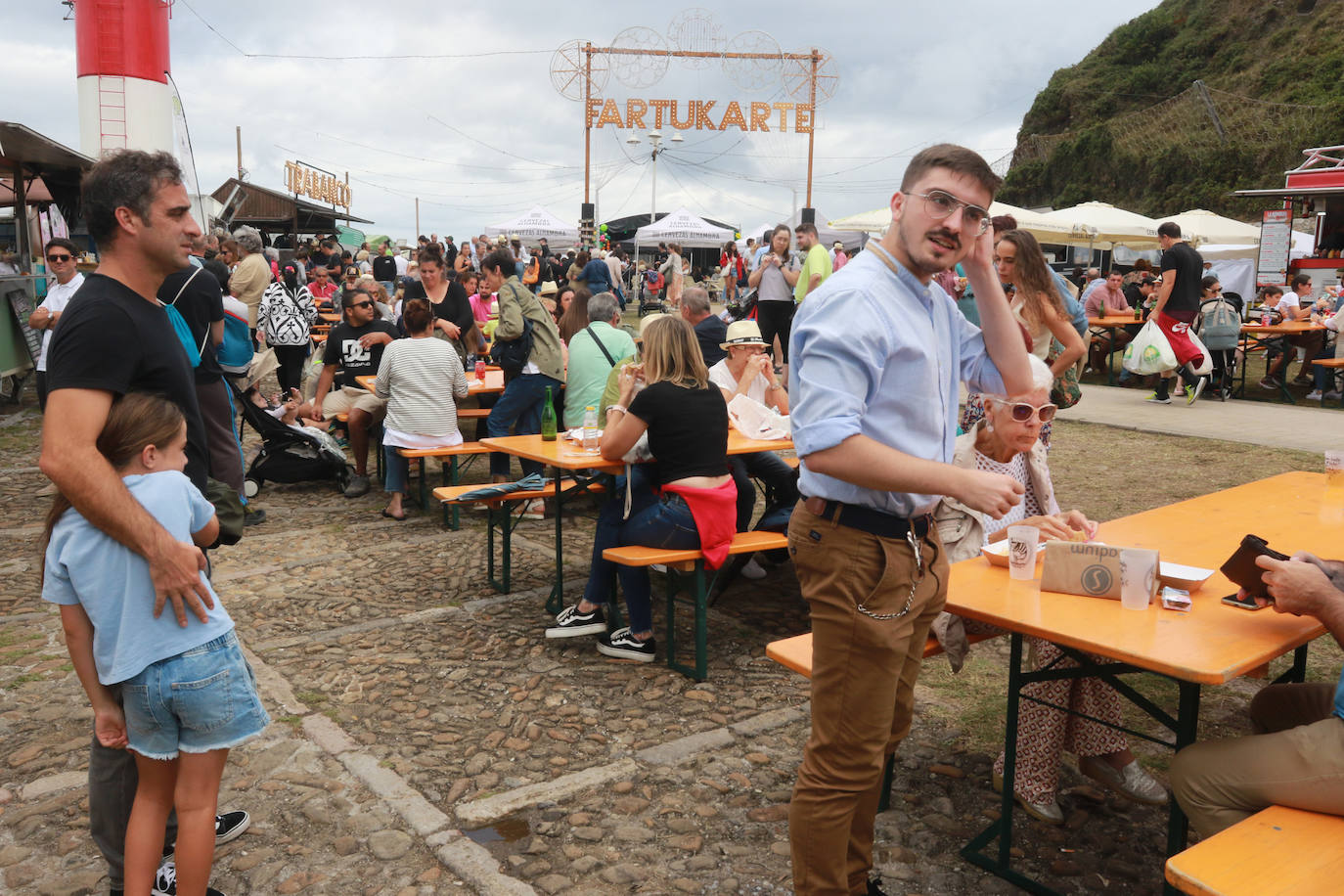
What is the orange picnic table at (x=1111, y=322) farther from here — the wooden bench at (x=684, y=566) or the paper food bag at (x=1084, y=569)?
the paper food bag at (x=1084, y=569)

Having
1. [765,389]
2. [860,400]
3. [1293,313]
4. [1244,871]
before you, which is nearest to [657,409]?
[765,389]

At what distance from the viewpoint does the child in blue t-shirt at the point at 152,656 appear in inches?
87.9

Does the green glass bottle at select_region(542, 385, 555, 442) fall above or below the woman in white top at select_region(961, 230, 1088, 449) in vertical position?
below

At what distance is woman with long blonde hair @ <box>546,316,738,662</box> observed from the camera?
14.4ft

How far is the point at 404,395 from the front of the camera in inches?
274

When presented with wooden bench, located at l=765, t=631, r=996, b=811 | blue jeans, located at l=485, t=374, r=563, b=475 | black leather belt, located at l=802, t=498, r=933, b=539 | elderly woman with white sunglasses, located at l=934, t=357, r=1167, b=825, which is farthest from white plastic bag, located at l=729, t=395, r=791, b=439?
black leather belt, located at l=802, t=498, r=933, b=539

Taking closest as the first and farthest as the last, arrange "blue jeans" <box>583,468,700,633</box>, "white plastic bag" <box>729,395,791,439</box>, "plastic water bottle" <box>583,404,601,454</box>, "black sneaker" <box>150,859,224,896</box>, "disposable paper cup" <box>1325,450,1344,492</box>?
"black sneaker" <box>150,859,224,896</box>, "disposable paper cup" <box>1325,450,1344,492</box>, "blue jeans" <box>583,468,700,633</box>, "plastic water bottle" <box>583,404,601,454</box>, "white plastic bag" <box>729,395,791,439</box>

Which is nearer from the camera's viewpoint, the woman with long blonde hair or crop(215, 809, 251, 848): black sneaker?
crop(215, 809, 251, 848): black sneaker

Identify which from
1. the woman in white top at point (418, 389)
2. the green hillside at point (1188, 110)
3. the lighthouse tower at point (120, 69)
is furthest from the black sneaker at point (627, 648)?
the green hillside at point (1188, 110)

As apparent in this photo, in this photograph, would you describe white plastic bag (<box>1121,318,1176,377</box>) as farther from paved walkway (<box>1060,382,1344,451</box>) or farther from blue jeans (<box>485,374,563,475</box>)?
blue jeans (<box>485,374,563,475</box>)

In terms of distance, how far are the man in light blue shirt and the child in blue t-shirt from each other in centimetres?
139

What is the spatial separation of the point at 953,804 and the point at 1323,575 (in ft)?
4.77

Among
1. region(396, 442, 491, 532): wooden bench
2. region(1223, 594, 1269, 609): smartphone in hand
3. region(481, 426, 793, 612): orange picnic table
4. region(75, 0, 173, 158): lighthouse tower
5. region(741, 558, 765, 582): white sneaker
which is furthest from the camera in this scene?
region(75, 0, 173, 158): lighthouse tower

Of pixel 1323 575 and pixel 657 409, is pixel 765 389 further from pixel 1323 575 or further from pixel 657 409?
pixel 1323 575
